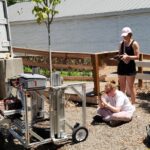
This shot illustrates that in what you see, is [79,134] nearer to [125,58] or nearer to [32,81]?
[32,81]

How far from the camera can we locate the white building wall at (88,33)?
1944cm

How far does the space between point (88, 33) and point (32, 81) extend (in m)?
15.5

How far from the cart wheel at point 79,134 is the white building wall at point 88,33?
12761mm

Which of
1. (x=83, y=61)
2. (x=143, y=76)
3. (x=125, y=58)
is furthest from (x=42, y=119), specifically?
(x=83, y=61)

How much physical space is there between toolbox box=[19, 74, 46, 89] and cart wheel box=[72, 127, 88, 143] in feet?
3.18

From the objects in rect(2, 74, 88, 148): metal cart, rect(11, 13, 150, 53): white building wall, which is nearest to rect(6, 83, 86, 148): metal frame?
rect(2, 74, 88, 148): metal cart

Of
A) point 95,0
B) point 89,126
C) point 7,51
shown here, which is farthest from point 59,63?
point 95,0

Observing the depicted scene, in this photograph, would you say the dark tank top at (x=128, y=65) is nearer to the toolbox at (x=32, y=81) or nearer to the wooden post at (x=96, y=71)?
the wooden post at (x=96, y=71)

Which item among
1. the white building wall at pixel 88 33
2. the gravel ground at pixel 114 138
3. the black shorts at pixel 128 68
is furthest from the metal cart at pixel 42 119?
the white building wall at pixel 88 33

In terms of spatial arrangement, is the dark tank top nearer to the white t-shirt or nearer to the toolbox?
the white t-shirt

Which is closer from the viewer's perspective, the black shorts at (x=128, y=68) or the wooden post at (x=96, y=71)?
the black shorts at (x=128, y=68)

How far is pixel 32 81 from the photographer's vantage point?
627 cm

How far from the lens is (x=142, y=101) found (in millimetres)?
9828

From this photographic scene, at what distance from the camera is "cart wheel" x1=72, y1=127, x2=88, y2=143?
270 inches
